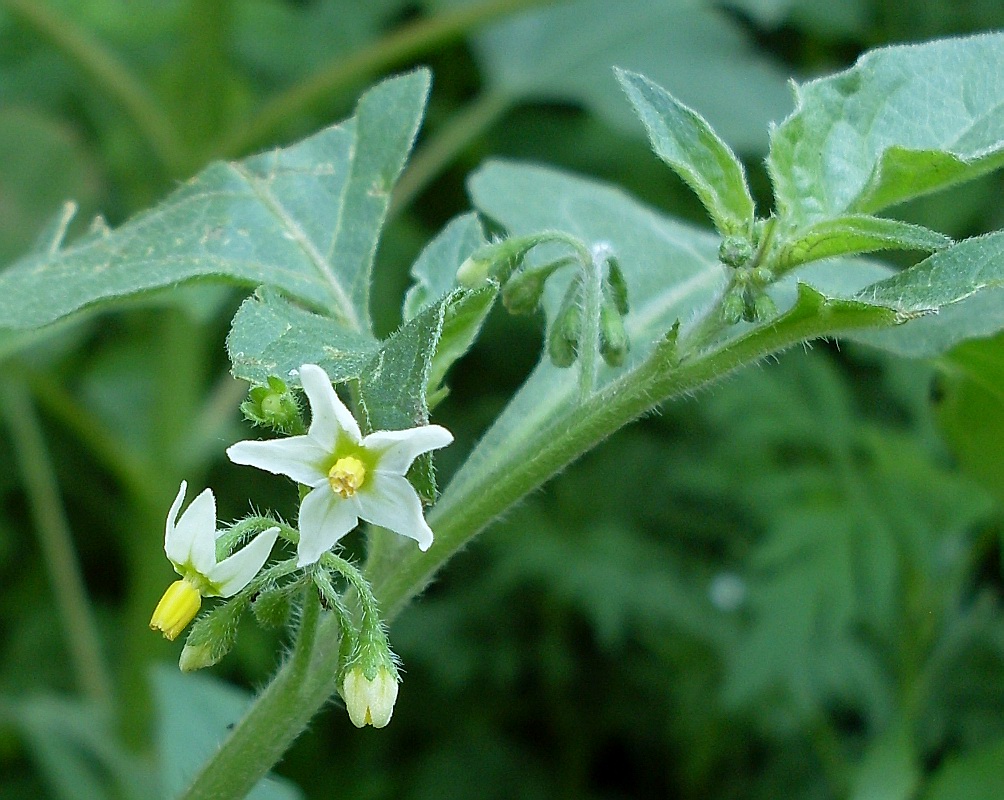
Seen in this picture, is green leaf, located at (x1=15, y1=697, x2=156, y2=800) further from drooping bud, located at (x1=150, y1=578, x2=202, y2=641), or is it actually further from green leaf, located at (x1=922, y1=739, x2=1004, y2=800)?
drooping bud, located at (x1=150, y1=578, x2=202, y2=641)

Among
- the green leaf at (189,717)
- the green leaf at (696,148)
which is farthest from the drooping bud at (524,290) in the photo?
the green leaf at (189,717)

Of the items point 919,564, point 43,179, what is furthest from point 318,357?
point 43,179

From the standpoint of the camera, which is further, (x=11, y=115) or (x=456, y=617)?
(x=456, y=617)

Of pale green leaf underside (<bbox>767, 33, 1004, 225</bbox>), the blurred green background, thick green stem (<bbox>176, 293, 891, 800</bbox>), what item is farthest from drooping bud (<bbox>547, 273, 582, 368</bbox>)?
the blurred green background

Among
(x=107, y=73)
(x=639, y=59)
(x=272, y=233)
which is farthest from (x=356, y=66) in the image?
(x=272, y=233)

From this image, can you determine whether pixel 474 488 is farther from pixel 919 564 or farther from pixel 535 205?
pixel 919 564

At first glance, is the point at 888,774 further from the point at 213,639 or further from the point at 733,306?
the point at 213,639

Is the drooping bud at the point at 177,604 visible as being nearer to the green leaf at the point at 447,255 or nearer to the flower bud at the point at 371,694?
the flower bud at the point at 371,694
